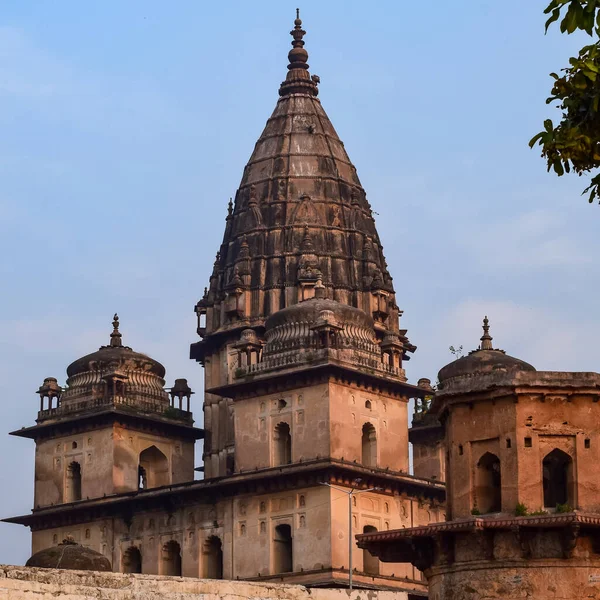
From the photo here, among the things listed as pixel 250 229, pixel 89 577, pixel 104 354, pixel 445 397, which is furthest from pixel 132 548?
pixel 89 577

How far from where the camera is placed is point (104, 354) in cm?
7150

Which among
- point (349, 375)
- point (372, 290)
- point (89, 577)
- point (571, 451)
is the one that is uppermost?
point (372, 290)

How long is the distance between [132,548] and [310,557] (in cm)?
892

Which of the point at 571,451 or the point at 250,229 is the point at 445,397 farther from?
the point at 250,229

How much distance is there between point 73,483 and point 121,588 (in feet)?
132

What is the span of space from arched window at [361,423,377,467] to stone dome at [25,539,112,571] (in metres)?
23.0

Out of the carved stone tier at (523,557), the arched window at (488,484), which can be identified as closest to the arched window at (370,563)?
the arched window at (488,484)

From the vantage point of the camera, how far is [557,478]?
3772 cm

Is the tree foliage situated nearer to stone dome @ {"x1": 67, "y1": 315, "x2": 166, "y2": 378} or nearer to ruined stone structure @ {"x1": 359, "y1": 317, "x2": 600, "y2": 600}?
ruined stone structure @ {"x1": 359, "y1": 317, "x2": 600, "y2": 600}

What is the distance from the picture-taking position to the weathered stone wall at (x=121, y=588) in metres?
28.4

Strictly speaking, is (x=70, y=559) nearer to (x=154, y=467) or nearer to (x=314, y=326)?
(x=314, y=326)

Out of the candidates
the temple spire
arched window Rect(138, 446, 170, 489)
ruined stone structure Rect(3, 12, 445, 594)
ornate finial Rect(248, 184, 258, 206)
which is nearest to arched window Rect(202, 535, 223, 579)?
ruined stone structure Rect(3, 12, 445, 594)

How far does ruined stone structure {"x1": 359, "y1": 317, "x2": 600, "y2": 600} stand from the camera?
116 ft

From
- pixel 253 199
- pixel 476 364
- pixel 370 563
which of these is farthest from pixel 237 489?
pixel 253 199
